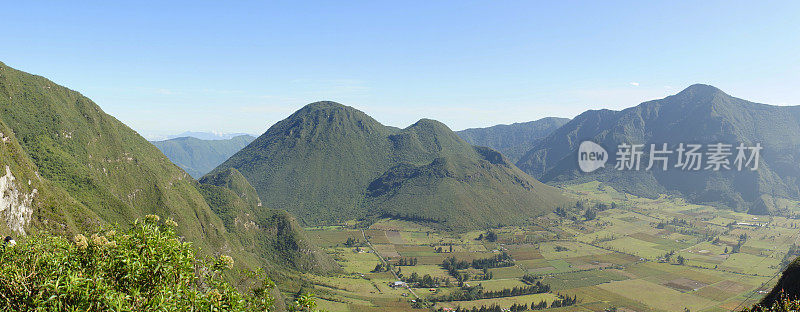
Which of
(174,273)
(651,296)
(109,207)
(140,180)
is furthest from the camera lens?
(651,296)

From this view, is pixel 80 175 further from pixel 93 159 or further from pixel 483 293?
Result: pixel 483 293

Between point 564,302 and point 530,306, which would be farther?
point 564,302

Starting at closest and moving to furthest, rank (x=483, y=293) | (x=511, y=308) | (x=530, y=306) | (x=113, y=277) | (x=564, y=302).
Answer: (x=113, y=277)
(x=511, y=308)
(x=530, y=306)
(x=564, y=302)
(x=483, y=293)

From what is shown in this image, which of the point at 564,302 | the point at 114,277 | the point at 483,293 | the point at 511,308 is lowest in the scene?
the point at 511,308

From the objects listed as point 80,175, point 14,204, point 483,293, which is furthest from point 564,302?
point 80,175

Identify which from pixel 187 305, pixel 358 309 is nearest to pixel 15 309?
pixel 187 305

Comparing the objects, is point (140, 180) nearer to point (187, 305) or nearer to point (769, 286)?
point (187, 305)
